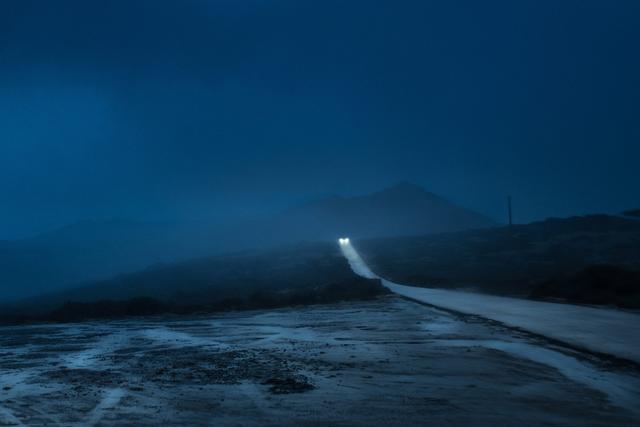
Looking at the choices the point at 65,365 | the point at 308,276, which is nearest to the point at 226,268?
the point at 308,276

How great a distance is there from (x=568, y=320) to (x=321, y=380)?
938 centimetres

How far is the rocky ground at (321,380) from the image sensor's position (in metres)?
7.50

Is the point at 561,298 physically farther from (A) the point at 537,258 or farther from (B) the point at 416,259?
(B) the point at 416,259

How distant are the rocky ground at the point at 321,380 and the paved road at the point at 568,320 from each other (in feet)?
2.12

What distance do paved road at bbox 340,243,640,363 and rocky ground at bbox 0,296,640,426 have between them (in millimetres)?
647

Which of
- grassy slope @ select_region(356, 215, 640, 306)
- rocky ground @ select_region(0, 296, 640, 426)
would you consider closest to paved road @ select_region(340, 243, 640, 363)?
rocky ground @ select_region(0, 296, 640, 426)

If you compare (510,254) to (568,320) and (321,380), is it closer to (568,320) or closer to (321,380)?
(568,320)

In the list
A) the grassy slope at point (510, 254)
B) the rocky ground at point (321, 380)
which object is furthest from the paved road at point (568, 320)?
the grassy slope at point (510, 254)

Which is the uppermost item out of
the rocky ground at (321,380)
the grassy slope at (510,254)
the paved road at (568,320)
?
the grassy slope at (510,254)

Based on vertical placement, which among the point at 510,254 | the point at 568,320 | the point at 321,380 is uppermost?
the point at 510,254

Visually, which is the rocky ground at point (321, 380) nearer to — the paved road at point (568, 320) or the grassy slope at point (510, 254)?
the paved road at point (568, 320)

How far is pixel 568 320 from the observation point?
16.9 m

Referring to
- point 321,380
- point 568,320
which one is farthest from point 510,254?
point 321,380

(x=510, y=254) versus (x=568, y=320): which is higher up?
(x=510, y=254)
